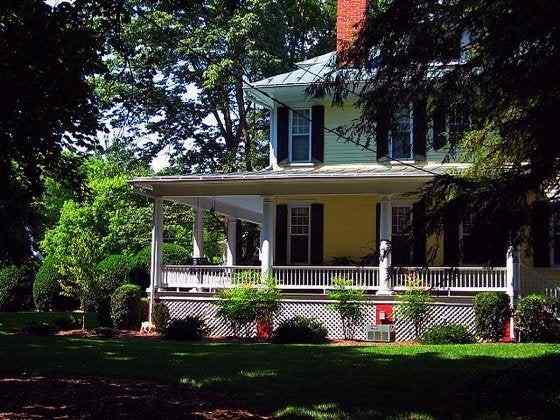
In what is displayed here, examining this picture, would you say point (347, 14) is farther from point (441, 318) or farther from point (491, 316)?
point (491, 316)

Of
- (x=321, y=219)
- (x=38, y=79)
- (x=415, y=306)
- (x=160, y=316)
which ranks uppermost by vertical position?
(x=38, y=79)

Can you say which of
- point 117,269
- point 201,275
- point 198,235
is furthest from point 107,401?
point 117,269

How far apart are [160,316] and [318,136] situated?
272 inches

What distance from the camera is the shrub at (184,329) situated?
18328 millimetres

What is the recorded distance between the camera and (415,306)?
58.6 feet

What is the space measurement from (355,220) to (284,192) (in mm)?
3019

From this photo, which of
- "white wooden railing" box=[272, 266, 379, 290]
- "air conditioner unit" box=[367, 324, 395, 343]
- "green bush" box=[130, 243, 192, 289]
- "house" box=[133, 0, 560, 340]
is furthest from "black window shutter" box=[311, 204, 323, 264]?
"green bush" box=[130, 243, 192, 289]

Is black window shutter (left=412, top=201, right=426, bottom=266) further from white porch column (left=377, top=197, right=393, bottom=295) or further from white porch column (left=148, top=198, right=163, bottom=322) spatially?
white porch column (left=148, top=198, right=163, bottom=322)

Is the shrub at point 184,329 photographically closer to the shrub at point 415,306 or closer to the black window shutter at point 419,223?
the shrub at point 415,306

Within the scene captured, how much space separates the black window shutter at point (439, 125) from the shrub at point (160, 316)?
11.6 metres

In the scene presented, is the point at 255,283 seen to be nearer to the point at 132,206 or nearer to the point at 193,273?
the point at 193,273

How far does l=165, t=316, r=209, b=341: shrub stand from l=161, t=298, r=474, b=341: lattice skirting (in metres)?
1.06

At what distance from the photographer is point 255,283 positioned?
19469 millimetres

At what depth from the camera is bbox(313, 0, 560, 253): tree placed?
7.31m
